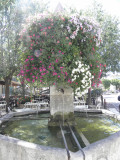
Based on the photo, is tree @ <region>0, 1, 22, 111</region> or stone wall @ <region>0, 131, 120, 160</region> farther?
tree @ <region>0, 1, 22, 111</region>

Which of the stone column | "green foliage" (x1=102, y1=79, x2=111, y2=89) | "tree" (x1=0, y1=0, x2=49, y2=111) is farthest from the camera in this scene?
"green foliage" (x1=102, y1=79, x2=111, y2=89)

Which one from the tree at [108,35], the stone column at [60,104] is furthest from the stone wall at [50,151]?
the tree at [108,35]

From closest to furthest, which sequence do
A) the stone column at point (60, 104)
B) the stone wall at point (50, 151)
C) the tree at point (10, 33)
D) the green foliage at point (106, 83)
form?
the stone wall at point (50, 151), the stone column at point (60, 104), the tree at point (10, 33), the green foliage at point (106, 83)

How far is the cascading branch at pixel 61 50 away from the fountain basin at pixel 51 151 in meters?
1.95

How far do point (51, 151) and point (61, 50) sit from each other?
8.52 ft

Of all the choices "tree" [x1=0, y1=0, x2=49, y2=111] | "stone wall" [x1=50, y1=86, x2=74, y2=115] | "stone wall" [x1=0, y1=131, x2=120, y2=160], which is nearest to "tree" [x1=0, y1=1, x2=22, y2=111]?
"tree" [x1=0, y1=0, x2=49, y2=111]

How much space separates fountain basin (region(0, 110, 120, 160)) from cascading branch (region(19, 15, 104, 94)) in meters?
1.95

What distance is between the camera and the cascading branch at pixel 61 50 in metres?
4.22

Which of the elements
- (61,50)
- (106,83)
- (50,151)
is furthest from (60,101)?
(106,83)

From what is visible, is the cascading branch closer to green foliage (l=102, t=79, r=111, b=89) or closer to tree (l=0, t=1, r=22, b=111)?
tree (l=0, t=1, r=22, b=111)

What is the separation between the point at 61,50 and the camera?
426cm

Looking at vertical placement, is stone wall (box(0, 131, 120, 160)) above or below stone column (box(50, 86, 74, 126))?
below

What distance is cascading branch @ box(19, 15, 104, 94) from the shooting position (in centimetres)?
422

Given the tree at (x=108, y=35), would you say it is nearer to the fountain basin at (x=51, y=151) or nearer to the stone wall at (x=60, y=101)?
the stone wall at (x=60, y=101)
